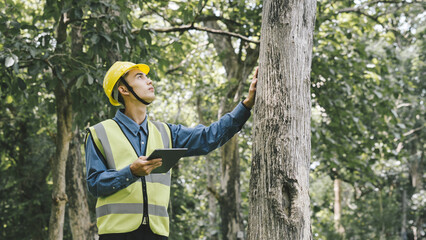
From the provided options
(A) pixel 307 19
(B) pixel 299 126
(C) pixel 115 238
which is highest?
(A) pixel 307 19

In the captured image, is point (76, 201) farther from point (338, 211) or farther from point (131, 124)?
point (338, 211)

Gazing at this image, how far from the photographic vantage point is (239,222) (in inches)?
365

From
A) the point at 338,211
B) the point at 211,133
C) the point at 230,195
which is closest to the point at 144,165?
the point at 211,133

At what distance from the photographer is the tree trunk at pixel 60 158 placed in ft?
22.1

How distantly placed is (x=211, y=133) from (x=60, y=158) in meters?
4.27

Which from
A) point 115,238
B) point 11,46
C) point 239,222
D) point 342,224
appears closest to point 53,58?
point 11,46

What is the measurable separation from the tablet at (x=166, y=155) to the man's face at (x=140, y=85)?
60 centimetres

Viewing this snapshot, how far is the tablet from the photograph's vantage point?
2.48m

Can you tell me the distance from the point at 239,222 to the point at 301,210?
677 cm

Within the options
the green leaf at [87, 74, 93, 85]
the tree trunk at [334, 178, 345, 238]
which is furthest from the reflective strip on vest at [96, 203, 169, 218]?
the tree trunk at [334, 178, 345, 238]

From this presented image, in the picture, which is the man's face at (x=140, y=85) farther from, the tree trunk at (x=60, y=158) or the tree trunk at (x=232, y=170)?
the tree trunk at (x=232, y=170)

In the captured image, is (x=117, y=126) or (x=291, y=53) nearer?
(x=291, y=53)

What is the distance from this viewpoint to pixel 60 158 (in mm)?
6855

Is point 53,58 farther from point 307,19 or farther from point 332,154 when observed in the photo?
point 332,154
